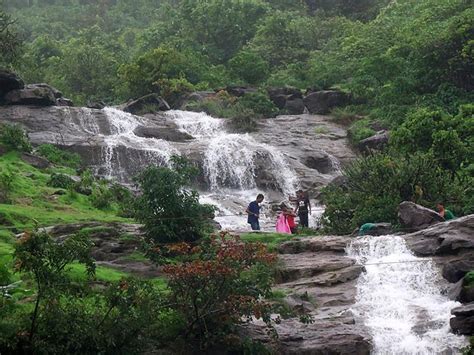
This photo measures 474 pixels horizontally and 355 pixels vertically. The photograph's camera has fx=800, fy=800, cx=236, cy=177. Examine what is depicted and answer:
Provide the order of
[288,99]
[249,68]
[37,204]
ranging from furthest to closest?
[249,68], [288,99], [37,204]

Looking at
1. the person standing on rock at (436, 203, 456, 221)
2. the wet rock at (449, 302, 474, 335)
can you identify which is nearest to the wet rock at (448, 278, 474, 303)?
the wet rock at (449, 302, 474, 335)

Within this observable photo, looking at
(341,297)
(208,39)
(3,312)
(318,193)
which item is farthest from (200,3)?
(3,312)

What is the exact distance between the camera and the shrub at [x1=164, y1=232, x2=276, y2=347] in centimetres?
1425

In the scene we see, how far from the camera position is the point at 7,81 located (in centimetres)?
3388

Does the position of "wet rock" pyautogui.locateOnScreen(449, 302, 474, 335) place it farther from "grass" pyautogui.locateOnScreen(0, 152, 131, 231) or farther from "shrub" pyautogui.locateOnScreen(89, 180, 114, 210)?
"shrub" pyautogui.locateOnScreen(89, 180, 114, 210)

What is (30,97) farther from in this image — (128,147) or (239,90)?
(239,90)

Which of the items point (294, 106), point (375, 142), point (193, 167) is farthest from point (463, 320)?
point (294, 106)

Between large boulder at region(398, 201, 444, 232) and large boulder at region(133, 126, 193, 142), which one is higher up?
large boulder at region(133, 126, 193, 142)

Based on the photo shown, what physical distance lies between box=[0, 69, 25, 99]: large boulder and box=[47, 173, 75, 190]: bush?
9.53 m

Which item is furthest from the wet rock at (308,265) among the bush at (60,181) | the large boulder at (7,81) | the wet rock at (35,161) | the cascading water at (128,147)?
the large boulder at (7,81)

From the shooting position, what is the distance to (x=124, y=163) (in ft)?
99.9

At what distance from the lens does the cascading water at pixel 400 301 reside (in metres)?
15.7

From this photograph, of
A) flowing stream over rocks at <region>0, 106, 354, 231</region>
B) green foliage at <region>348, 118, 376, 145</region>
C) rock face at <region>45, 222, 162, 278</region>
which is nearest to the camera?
rock face at <region>45, 222, 162, 278</region>

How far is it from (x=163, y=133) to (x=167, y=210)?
1565 centimetres
